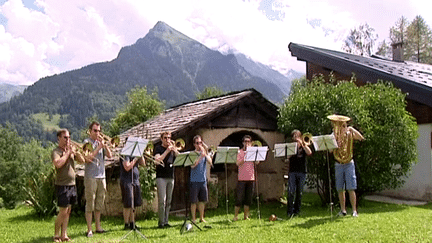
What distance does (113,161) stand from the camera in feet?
31.7

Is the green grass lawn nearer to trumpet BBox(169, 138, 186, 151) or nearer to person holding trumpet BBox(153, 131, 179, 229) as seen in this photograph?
person holding trumpet BBox(153, 131, 179, 229)

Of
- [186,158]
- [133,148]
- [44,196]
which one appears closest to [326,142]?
[186,158]

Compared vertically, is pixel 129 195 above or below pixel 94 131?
below

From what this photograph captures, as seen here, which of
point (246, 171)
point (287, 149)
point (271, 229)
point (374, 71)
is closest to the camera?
point (271, 229)

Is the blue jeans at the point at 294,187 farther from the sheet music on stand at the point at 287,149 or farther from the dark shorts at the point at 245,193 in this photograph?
the dark shorts at the point at 245,193

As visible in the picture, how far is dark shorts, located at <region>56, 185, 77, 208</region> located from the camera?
21.5ft

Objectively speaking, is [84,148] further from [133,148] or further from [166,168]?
[166,168]

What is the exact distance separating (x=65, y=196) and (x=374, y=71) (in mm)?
11081

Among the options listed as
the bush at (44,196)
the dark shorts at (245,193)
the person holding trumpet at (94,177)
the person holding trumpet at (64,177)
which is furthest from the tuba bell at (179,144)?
the bush at (44,196)

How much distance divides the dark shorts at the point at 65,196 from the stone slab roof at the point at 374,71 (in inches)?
405

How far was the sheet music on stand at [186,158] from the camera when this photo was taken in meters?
7.55

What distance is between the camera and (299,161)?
890 cm

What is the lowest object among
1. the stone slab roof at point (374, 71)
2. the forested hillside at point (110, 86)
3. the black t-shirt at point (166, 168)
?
the black t-shirt at point (166, 168)

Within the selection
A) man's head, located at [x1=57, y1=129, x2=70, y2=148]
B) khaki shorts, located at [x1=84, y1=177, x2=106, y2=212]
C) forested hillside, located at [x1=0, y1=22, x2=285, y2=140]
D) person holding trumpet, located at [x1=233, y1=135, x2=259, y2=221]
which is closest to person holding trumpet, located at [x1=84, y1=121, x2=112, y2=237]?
khaki shorts, located at [x1=84, y1=177, x2=106, y2=212]
